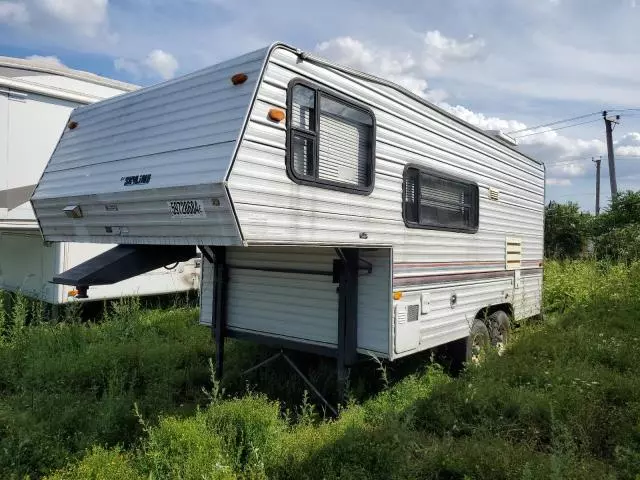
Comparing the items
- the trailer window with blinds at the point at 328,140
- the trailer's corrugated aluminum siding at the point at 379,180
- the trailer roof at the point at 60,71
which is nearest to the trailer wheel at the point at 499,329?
the trailer's corrugated aluminum siding at the point at 379,180

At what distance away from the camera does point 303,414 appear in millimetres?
4582

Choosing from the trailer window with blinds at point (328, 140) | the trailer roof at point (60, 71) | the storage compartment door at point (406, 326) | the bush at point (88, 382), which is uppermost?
the trailer roof at point (60, 71)

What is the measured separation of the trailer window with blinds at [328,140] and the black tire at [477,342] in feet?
8.57

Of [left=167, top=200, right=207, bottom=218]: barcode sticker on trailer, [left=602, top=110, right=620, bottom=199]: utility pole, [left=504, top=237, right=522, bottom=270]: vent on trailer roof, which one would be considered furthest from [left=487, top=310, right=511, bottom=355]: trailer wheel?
[left=602, top=110, right=620, bottom=199]: utility pole

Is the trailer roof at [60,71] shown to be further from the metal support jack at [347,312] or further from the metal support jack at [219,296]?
the metal support jack at [347,312]

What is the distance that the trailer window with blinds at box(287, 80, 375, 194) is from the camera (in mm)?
3740

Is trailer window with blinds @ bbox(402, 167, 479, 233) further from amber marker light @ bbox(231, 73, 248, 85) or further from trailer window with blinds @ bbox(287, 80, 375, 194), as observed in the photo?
amber marker light @ bbox(231, 73, 248, 85)

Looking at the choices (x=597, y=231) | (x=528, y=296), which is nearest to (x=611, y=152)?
(x=597, y=231)

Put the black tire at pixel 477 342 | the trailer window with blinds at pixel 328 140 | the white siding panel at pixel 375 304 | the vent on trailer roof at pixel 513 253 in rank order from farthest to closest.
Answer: the vent on trailer roof at pixel 513 253
the black tire at pixel 477 342
the white siding panel at pixel 375 304
the trailer window with blinds at pixel 328 140

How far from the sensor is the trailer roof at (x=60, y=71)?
302 inches

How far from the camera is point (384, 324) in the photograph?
457cm

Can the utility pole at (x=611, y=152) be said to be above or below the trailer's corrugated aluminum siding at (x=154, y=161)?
above

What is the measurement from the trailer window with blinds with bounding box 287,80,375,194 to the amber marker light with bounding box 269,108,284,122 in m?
0.08

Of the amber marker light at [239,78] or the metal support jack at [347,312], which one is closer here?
the amber marker light at [239,78]
